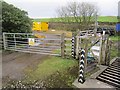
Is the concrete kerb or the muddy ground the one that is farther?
the muddy ground

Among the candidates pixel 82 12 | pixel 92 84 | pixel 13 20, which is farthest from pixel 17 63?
pixel 82 12

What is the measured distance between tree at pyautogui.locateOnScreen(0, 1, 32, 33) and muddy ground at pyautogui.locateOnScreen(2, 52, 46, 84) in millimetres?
3183

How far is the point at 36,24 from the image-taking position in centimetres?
2847

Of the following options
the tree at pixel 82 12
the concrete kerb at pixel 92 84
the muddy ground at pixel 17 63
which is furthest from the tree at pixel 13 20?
the tree at pixel 82 12

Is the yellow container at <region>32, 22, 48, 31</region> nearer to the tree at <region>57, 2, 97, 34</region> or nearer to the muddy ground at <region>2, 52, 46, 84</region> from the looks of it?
the tree at <region>57, 2, 97, 34</region>

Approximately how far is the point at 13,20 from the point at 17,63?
5370mm

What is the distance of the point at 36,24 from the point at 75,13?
21.0 ft

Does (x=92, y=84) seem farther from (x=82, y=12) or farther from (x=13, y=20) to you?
(x=82, y=12)

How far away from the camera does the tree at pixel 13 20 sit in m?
13.2

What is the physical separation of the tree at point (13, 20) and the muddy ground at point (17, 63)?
3.18 meters

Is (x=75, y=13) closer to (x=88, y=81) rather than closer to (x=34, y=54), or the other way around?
(x=34, y=54)

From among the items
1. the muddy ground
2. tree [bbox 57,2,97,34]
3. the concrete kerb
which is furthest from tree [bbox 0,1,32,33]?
tree [bbox 57,2,97,34]

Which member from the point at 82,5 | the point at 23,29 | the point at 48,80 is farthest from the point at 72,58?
the point at 82,5

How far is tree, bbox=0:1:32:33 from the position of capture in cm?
1325
